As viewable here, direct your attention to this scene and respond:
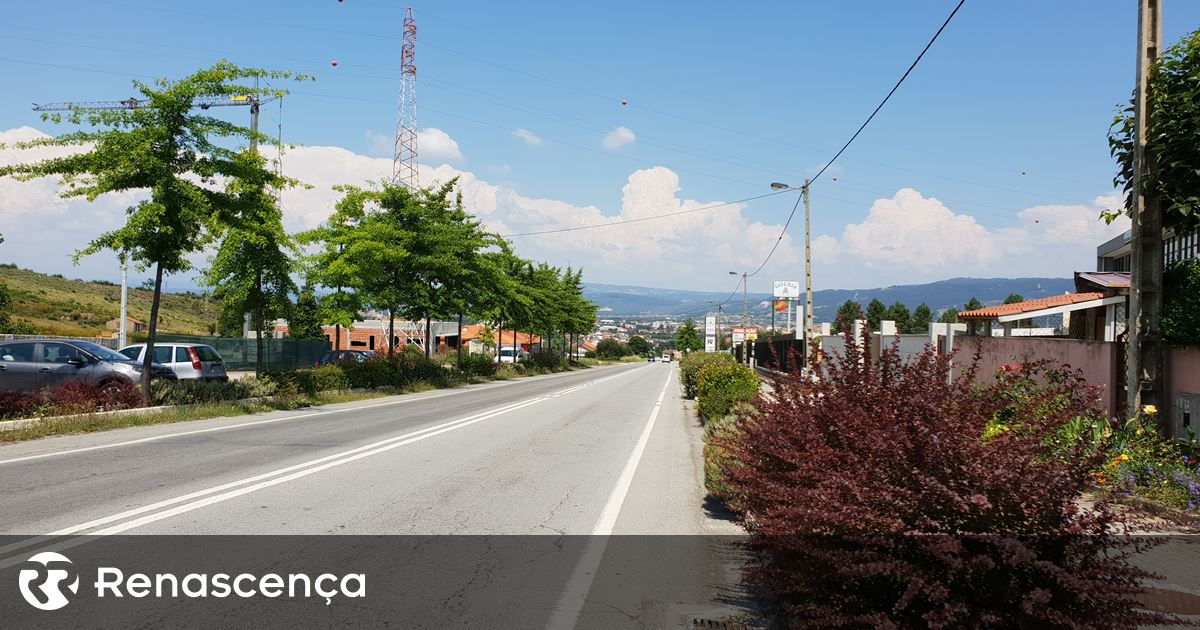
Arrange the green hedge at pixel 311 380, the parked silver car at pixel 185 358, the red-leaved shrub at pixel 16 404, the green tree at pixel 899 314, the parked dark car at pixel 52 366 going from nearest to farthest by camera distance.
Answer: the red-leaved shrub at pixel 16 404 → the parked dark car at pixel 52 366 → the parked silver car at pixel 185 358 → the green hedge at pixel 311 380 → the green tree at pixel 899 314

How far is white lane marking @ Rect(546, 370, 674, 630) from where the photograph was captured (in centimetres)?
502

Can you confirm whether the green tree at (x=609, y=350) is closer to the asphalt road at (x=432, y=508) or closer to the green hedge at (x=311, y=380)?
the green hedge at (x=311, y=380)

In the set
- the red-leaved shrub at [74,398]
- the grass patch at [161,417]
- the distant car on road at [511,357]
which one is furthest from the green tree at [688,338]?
the red-leaved shrub at [74,398]

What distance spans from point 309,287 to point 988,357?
21.3 m

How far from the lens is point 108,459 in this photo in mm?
10492

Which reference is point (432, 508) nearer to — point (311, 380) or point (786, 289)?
point (311, 380)

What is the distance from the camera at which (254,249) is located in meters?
19.8

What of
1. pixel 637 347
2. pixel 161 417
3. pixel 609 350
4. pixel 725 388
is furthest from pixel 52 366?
pixel 637 347

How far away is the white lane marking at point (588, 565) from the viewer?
5020 millimetres

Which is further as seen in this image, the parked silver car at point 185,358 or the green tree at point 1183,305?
the parked silver car at point 185,358

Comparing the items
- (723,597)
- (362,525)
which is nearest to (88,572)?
(362,525)

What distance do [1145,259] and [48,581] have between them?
11.6m

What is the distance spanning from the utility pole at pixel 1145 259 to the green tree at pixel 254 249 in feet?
52.2

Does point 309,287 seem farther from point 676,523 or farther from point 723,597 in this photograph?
point 723,597
